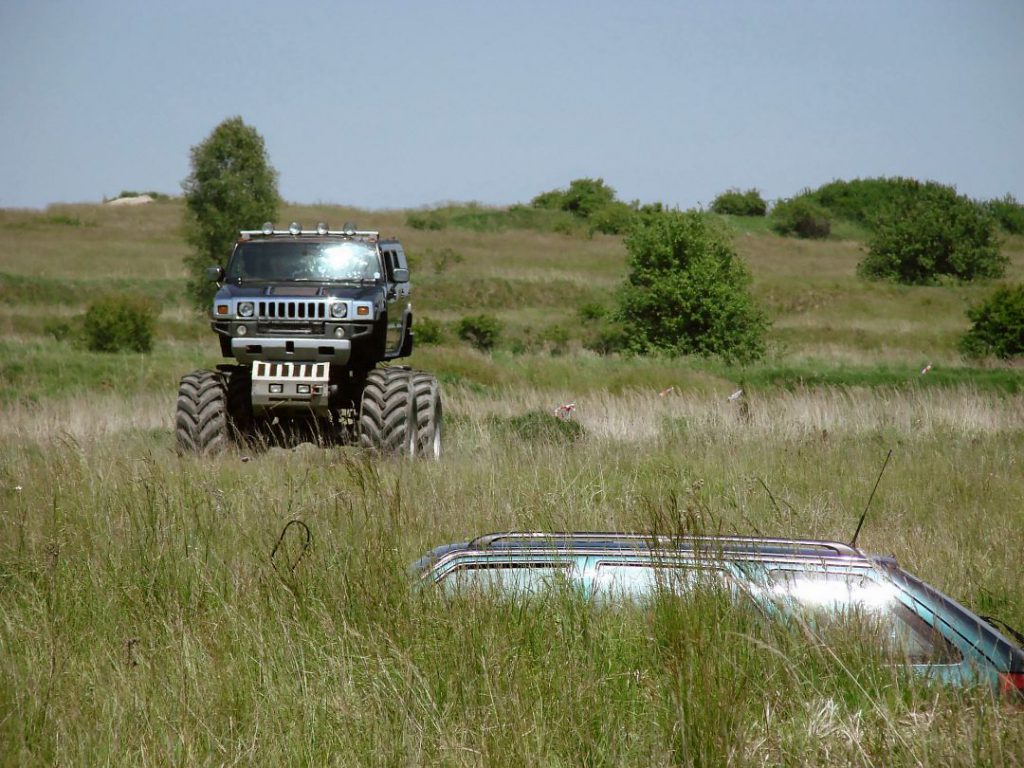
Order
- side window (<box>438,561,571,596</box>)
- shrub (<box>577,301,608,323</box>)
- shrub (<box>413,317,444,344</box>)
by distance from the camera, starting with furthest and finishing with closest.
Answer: shrub (<box>577,301,608,323</box>), shrub (<box>413,317,444,344</box>), side window (<box>438,561,571,596</box>)

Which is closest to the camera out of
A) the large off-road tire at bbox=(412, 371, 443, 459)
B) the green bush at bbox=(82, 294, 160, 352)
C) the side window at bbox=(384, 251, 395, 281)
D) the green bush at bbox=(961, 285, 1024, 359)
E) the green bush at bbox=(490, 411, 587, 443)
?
the large off-road tire at bbox=(412, 371, 443, 459)

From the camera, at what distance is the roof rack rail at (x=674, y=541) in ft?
14.6

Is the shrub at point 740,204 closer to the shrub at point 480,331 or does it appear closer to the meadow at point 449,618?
the shrub at point 480,331

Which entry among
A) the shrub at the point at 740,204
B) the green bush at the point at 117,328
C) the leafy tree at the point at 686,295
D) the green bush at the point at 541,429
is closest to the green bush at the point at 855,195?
the shrub at the point at 740,204

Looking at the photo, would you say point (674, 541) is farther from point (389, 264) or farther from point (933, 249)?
point (933, 249)

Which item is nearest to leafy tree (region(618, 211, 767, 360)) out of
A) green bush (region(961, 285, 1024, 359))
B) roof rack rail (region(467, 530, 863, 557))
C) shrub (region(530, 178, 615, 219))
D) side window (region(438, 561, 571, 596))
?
green bush (region(961, 285, 1024, 359))

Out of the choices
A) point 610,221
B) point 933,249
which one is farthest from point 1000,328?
point 610,221

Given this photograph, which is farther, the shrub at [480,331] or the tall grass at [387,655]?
the shrub at [480,331]

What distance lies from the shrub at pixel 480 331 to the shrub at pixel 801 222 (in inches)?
2079

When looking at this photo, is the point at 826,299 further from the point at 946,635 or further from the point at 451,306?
the point at 946,635

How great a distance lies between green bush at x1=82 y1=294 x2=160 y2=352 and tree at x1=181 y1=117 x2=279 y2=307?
6.91m

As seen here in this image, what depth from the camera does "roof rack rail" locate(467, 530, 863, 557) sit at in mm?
4461

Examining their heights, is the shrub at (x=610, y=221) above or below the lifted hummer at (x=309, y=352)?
above

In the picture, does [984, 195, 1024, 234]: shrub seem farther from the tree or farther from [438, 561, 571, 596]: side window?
[438, 561, 571, 596]: side window
